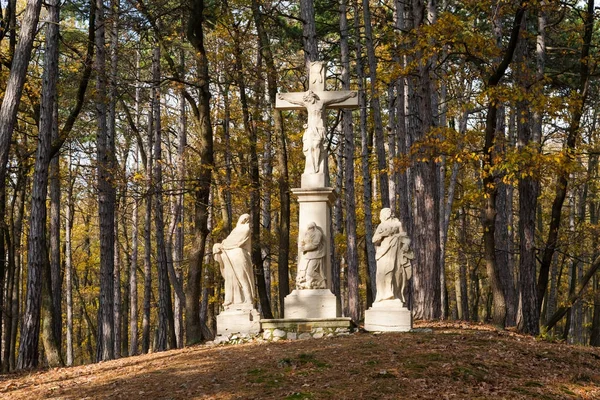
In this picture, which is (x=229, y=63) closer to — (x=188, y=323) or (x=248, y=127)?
(x=248, y=127)

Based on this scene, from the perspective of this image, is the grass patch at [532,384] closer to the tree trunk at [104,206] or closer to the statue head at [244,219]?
the statue head at [244,219]

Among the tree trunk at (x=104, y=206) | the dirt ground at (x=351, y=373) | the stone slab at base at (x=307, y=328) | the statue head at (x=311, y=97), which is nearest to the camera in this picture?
the dirt ground at (x=351, y=373)

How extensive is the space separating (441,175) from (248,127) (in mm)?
7755

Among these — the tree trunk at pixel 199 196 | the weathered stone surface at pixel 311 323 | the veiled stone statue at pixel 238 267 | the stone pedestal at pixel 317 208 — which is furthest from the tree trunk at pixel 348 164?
the weathered stone surface at pixel 311 323

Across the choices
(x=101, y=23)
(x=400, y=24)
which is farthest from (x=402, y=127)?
(x=101, y=23)

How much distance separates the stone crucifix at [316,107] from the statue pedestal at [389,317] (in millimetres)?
2533

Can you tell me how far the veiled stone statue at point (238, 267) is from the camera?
13.6 metres

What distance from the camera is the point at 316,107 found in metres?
14.5

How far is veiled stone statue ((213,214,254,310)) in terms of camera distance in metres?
13.6

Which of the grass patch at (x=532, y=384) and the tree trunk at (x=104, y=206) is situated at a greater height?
the tree trunk at (x=104, y=206)

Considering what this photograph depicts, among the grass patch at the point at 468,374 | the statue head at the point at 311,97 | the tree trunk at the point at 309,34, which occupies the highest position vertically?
the tree trunk at the point at 309,34

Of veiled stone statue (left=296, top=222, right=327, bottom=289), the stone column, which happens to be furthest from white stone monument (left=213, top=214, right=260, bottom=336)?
veiled stone statue (left=296, top=222, right=327, bottom=289)

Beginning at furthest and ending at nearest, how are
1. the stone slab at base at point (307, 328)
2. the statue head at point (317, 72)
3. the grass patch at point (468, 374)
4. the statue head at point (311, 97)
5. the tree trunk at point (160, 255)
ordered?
the tree trunk at point (160, 255), the statue head at point (317, 72), the statue head at point (311, 97), the stone slab at base at point (307, 328), the grass patch at point (468, 374)

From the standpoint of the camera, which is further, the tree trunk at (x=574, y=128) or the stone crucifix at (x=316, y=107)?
the tree trunk at (x=574, y=128)
